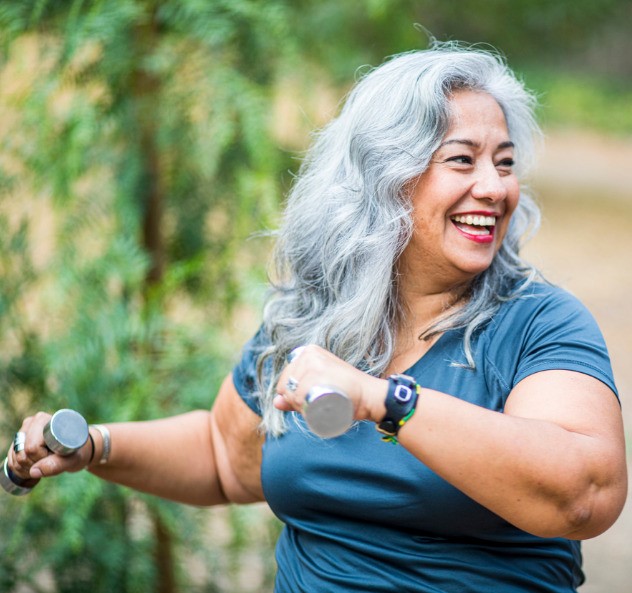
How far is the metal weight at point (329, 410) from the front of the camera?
4.46ft

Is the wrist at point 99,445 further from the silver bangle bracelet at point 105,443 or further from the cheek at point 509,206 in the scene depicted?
the cheek at point 509,206

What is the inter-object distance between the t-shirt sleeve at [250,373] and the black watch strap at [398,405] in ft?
2.21

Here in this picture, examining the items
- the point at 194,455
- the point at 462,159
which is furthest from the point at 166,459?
the point at 462,159

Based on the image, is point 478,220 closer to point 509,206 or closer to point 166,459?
point 509,206

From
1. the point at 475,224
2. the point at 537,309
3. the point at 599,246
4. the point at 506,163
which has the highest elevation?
the point at 506,163

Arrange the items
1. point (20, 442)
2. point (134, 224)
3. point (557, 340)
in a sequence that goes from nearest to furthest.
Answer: point (557, 340)
point (20, 442)
point (134, 224)

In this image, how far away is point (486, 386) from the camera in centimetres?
173

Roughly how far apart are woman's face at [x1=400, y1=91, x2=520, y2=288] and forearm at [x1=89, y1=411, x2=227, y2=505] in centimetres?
75

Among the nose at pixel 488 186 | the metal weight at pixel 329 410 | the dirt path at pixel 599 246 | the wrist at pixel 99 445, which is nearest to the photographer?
the metal weight at pixel 329 410

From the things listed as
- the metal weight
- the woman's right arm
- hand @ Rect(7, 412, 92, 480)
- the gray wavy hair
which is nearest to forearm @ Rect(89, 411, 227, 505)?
the woman's right arm

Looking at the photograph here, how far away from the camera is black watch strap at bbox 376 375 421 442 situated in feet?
4.60

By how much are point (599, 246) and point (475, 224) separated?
9.82 meters

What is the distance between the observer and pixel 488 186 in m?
1.82

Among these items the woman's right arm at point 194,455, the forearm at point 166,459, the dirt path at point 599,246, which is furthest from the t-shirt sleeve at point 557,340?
the forearm at point 166,459
